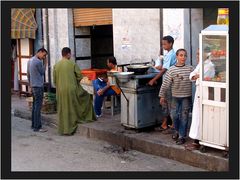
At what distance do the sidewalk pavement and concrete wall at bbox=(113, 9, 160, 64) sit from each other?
1319 mm

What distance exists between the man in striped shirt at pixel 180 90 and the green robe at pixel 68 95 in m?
2.29

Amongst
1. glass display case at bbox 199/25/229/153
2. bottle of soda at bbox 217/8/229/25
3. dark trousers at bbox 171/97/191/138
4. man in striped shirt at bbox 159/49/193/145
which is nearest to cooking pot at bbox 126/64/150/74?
man in striped shirt at bbox 159/49/193/145

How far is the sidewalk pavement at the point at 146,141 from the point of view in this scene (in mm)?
5914

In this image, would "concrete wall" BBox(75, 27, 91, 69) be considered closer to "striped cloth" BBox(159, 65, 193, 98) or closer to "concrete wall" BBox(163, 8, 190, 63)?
"concrete wall" BBox(163, 8, 190, 63)

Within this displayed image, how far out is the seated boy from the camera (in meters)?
8.63

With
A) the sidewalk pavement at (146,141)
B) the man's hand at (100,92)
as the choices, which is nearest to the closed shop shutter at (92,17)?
the man's hand at (100,92)

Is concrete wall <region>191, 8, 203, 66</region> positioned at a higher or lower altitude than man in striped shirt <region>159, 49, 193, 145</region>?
higher

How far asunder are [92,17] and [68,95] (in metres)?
2.72

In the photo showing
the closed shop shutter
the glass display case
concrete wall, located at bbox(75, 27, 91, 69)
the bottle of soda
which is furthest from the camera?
concrete wall, located at bbox(75, 27, 91, 69)

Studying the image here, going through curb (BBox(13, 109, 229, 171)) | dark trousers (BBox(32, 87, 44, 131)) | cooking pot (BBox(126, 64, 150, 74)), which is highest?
cooking pot (BBox(126, 64, 150, 74))

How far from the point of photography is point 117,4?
521 cm

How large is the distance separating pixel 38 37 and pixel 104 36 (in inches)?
69.4

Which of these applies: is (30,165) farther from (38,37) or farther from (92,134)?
(38,37)

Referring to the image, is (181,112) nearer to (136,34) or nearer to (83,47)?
(136,34)
